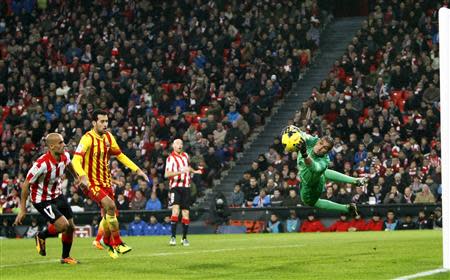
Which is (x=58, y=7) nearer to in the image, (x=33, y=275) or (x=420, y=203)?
(x=420, y=203)

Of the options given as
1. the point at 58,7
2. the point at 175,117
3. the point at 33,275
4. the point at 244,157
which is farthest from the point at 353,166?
the point at 58,7

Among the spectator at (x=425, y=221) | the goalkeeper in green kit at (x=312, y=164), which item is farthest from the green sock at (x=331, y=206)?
the spectator at (x=425, y=221)

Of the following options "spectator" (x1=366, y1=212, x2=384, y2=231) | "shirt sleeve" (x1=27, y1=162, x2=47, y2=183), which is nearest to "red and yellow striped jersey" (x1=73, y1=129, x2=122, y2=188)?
"shirt sleeve" (x1=27, y1=162, x2=47, y2=183)

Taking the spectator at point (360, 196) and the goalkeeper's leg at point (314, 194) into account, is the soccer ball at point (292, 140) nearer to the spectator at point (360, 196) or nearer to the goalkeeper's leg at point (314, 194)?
the goalkeeper's leg at point (314, 194)

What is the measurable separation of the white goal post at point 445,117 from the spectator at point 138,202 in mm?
19203

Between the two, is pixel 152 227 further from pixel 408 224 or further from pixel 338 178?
pixel 338 178

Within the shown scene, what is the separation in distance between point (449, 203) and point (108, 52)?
28.3 m

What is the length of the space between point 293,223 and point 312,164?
14035 mm

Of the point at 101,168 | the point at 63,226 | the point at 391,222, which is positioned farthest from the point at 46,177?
the point at 391,222

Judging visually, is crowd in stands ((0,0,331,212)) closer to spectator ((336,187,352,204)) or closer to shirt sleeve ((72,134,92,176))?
spectator ((336,187,352,204))

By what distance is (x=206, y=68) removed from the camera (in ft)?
120

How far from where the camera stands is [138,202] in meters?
31.5

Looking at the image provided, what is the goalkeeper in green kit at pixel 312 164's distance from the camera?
1479 centimetres

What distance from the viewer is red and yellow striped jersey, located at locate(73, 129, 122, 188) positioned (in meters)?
17.1
